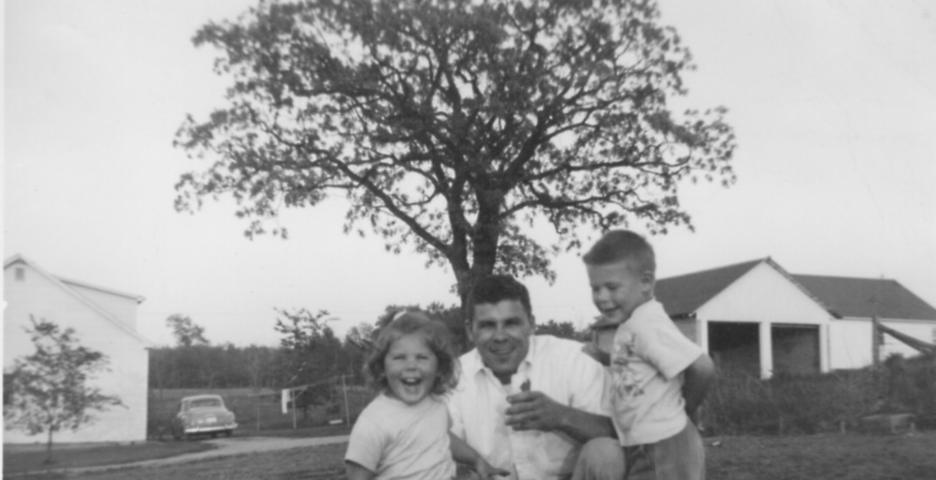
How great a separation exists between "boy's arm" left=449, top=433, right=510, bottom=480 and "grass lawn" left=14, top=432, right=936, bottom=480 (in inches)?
167

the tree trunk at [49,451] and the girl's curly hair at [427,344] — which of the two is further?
the tree trunk at [49,451]

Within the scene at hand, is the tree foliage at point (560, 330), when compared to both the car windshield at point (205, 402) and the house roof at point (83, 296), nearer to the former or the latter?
the house roof at point (83, 296)

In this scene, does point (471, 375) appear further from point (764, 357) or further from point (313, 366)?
point (764, 357)

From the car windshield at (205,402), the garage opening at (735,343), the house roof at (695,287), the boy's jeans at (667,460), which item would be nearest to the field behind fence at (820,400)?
the boy's jeans at (667,460)

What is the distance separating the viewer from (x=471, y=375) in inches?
126

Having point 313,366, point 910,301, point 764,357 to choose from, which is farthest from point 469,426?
point 910,301

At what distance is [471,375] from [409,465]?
402mm

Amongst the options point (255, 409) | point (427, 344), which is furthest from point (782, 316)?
point (427, 344)

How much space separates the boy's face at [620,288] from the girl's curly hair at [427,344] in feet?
2.02

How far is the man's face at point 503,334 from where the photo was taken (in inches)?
123

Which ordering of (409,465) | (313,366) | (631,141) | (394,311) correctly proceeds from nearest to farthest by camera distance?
(409,465) → (394,311) → (631,141) → (313,366)

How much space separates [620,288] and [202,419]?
18262 mm

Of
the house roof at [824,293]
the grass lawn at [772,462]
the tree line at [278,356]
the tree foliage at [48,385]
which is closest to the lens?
the grass lawn at [772,462]

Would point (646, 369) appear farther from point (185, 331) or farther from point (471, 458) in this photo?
point (185, 331)
